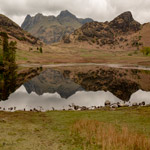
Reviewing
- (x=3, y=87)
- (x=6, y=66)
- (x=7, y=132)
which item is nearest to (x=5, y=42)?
(x=6, y=66)

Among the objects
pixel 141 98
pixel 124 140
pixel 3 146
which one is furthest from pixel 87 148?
pixel 141 98

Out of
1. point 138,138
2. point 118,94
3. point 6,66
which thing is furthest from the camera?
point 6,66

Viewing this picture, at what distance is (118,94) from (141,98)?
841 cm

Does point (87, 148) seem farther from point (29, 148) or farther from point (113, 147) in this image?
point (29, 148)

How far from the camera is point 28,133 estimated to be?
20.2 meters

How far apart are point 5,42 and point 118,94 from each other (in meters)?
73.3

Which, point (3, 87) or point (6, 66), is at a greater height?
point (6, 66)

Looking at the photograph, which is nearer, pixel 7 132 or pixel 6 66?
pixel 7 132

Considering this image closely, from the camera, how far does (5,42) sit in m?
100

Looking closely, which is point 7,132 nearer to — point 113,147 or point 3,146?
point 3,146

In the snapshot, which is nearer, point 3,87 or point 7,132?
point 7,132

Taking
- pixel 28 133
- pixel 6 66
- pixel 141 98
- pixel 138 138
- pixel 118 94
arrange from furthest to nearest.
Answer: pixel 6 66 < pixel 118 94 < pixel 141 98 < pixel 28 133 < pixel 138 138

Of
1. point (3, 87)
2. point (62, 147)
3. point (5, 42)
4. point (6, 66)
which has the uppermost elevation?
point (5, 42)

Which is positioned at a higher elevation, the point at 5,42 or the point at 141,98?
the point at 5,42
